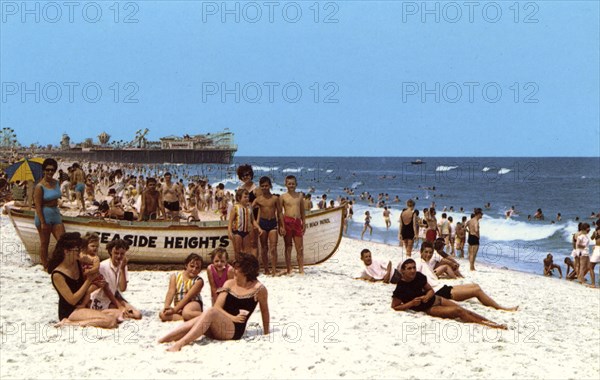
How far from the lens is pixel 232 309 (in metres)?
6.43

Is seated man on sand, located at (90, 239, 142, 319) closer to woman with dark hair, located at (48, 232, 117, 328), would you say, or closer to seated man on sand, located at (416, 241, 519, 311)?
woman with dark hair, located at (48, 232, 117, 328)

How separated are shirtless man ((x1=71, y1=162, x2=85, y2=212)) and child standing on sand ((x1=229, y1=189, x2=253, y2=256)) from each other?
A: 10203 millimetres

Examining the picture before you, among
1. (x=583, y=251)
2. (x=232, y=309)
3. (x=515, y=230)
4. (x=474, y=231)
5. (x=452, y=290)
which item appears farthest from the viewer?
(x=515, y=230)

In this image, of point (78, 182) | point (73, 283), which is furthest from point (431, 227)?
point (73, 283)

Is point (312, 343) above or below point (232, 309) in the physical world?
below

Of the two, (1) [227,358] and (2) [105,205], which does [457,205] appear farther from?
(1) [227,358]

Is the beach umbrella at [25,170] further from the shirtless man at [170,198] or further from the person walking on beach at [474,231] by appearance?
the person walking on beach at [474,231]

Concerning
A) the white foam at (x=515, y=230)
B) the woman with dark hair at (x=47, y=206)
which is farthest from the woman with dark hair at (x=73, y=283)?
the white foam at (x=515, y=230)

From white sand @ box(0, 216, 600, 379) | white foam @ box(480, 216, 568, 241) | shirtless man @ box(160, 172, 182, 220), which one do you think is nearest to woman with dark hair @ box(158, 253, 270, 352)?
white sand @ box(0, 216, 600, 379)

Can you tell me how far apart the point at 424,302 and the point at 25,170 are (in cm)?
913

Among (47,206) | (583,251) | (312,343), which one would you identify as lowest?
(583,251)

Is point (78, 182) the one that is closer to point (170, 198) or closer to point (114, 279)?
point (170, 198)

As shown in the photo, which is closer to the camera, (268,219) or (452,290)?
(452,290)

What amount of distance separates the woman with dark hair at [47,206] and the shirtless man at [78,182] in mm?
8769
